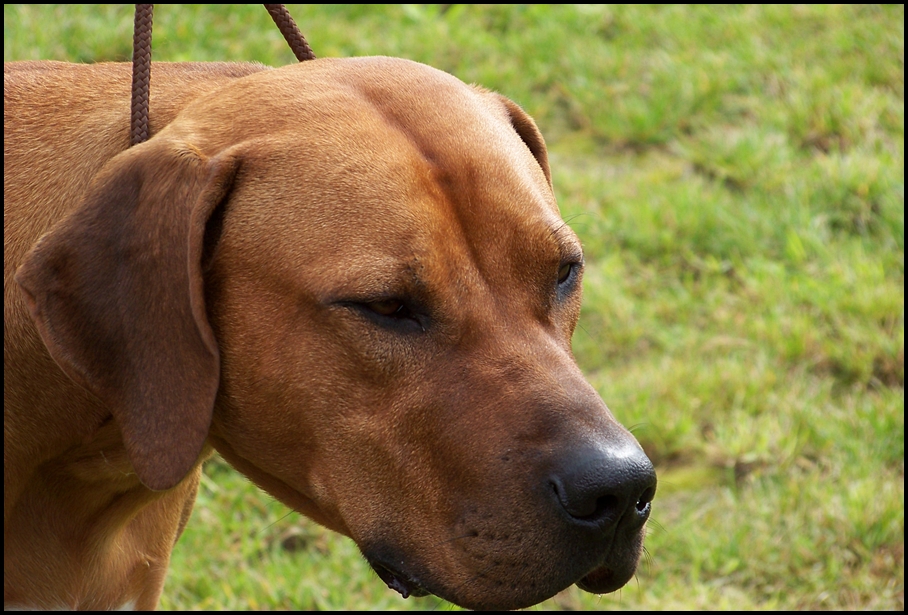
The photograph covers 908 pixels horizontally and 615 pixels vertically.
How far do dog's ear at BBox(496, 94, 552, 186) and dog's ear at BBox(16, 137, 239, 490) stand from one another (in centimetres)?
103

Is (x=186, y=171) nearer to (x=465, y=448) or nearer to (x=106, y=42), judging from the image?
(x=465, y=448)

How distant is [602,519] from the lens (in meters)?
2.56

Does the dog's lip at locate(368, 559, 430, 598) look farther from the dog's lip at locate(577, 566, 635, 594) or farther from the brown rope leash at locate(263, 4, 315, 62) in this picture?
the brown rope leash at locate(263, 4, 315, 62)

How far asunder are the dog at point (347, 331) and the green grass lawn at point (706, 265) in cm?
146

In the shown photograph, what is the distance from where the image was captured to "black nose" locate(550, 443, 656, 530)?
250cm

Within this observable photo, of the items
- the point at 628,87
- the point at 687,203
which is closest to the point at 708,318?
the point at 687,203

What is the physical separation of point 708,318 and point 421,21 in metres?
3.21

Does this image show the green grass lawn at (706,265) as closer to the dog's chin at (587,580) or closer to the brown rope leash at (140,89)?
the dog's chin at (587,580)

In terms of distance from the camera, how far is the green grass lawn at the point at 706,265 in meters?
4.57

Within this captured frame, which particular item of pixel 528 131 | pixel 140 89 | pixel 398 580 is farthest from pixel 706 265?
pixel 140 89

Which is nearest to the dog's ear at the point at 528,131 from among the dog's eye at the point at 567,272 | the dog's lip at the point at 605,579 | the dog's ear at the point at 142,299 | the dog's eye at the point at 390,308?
the dog's eye at the point at 567,272

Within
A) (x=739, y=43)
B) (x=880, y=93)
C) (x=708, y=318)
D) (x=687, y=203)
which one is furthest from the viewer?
(x=739, y=43)

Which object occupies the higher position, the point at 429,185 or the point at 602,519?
the point at 429,185

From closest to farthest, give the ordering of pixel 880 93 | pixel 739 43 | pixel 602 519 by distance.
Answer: pixel 602 519
pixel 880 93
pixel 739 43
